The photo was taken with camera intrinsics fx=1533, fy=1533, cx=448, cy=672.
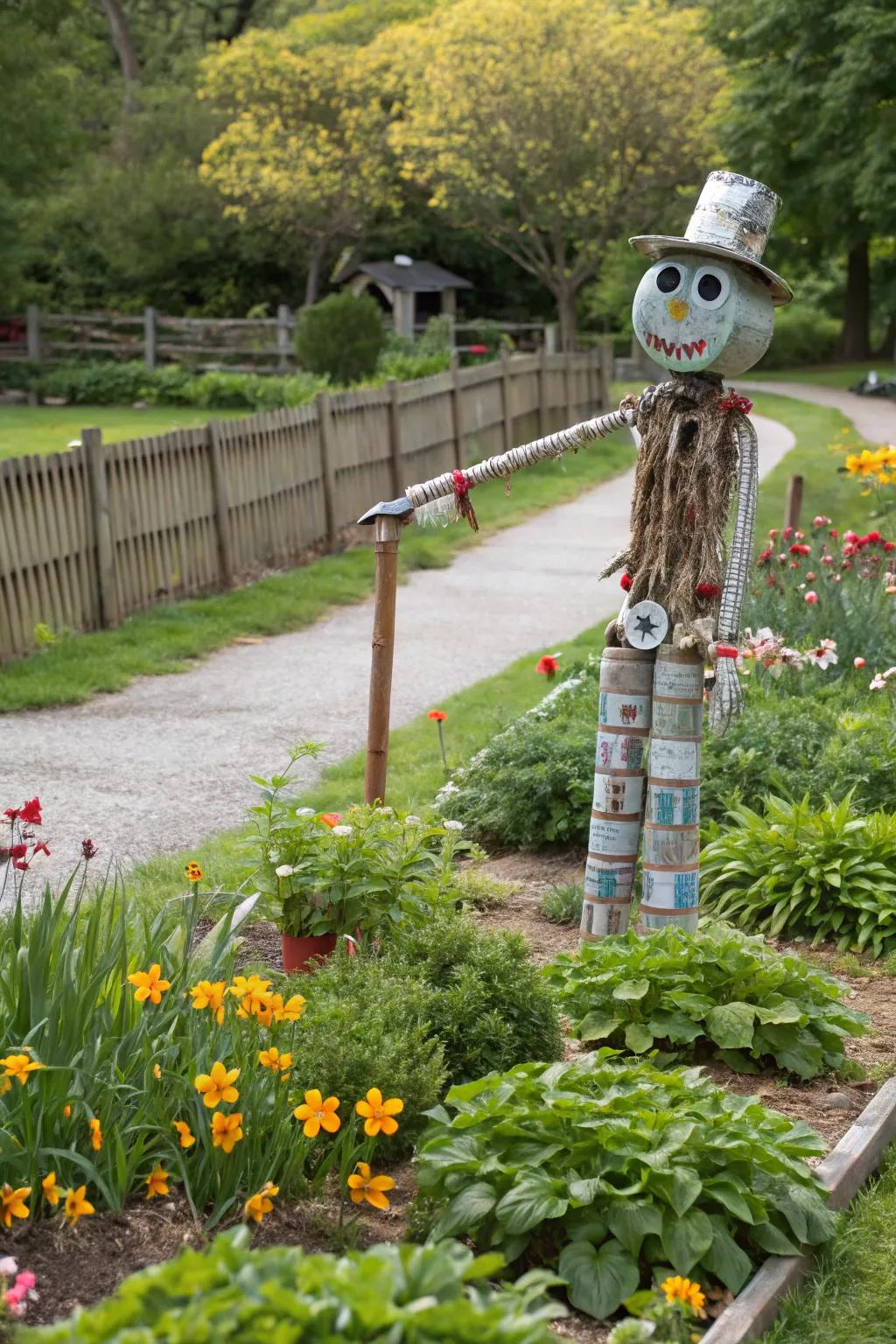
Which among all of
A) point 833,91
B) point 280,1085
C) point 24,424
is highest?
point 833,91

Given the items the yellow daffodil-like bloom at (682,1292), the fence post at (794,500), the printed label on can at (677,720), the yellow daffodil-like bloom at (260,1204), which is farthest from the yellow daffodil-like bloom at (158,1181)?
the fence post at (794,500)

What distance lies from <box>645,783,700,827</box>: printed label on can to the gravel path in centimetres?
189

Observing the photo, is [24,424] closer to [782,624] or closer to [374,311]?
[374,311]

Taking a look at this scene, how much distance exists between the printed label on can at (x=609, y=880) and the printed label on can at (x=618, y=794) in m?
0.16

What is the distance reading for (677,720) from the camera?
433 centimetres

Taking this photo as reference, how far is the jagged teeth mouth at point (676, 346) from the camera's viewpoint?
4277mm

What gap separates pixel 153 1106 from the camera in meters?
2.91

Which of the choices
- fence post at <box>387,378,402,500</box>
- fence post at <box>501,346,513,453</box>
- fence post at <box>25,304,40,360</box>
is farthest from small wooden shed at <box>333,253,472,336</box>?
fence post at <box>387,378,402,500</box>

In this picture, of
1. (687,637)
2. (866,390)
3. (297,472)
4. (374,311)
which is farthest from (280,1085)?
(866,390)

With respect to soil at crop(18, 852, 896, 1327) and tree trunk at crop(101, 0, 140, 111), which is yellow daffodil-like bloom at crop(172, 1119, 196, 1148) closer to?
soil at crop(18, 852, 896, 1327)

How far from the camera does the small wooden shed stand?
113 ft

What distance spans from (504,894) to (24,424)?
71.6 ft

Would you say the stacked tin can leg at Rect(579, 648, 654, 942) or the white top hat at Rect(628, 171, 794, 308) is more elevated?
the white top hat at Rect(628, 171, 794, 308)

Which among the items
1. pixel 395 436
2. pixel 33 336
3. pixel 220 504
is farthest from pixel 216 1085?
pixel 33 336
